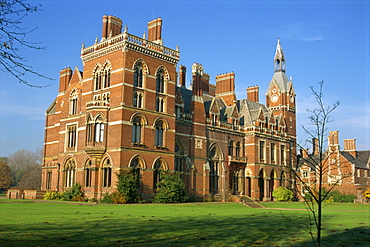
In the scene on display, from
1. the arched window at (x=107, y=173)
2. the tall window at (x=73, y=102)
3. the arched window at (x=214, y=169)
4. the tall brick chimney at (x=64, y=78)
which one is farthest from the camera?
the tall brick chimney at (x=64, y=78)

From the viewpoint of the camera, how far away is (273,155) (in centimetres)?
5978

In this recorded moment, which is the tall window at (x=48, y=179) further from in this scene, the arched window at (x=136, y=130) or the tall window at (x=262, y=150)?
the tall window at (x=262, y=150)

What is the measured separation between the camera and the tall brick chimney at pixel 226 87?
60.1 m

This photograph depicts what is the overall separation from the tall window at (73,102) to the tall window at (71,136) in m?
1.92

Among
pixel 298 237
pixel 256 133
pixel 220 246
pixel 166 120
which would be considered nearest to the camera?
pixel 220 246

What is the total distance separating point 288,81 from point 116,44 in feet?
125

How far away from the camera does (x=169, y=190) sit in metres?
40.0

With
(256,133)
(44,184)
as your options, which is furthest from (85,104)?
(256,133)

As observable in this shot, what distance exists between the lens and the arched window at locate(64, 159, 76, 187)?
142 ft

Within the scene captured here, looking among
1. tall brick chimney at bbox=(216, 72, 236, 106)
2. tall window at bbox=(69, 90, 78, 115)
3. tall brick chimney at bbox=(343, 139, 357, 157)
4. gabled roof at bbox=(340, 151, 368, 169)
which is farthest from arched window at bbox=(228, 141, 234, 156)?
tall brick chimney at bbox=(343, 139, 357, 157)

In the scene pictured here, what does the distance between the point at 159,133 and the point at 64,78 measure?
17.5m

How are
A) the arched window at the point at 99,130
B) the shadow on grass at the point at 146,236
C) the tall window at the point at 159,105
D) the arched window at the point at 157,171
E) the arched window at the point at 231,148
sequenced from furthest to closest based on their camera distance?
1. the arched window at the point at 231,148
2. the tall window at the point at 159,105
3. the arched window at the point at 157,171
4. the arched window at the point at 99,130
5. the shadow on grass at the point at 146,236

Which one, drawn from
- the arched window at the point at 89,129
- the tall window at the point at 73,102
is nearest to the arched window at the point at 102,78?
the arched window at the point at 89,129

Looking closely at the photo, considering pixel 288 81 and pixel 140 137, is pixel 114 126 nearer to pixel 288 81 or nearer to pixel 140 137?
pixel 140 137
